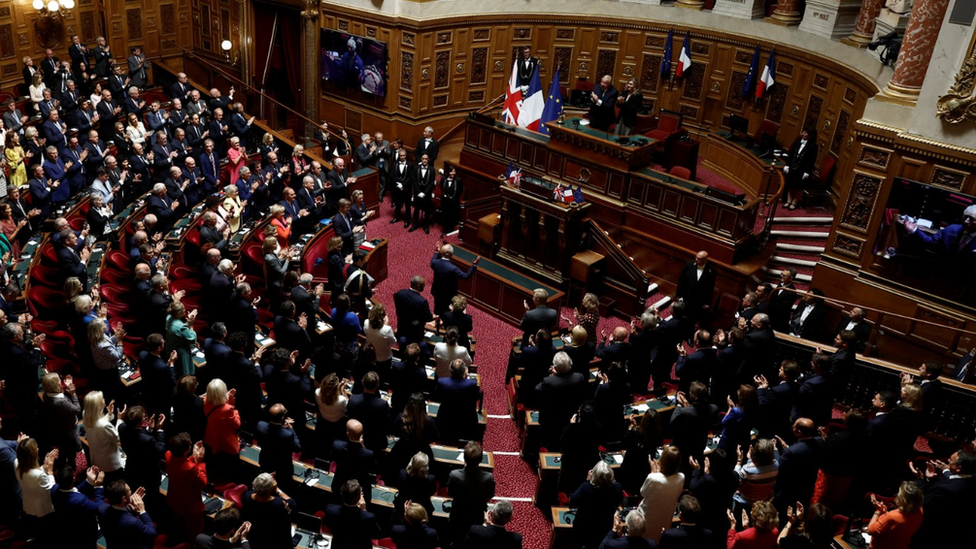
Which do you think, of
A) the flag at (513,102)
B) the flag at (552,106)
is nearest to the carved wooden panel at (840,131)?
the flag at (552,106)

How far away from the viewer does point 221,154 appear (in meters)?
13.2

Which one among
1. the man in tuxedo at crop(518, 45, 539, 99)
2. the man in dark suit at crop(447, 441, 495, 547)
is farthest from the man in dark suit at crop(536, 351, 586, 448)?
the man in tuxedo at crop(518, 45, 539, 99)

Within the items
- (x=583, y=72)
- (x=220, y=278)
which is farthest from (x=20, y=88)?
(x=583, y=72)

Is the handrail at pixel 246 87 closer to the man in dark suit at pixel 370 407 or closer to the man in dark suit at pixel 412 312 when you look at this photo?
the man in dark suit at pixel 412 312

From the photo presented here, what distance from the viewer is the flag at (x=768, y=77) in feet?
46.9

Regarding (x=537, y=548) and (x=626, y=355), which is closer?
(x=537, y=548)

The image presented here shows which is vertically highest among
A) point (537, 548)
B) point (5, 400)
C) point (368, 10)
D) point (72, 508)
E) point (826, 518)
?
point (368, 10)

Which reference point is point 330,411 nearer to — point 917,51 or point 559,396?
point 559,396

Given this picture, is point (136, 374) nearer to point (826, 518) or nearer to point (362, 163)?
point (826, 518)

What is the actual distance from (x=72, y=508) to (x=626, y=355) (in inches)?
192

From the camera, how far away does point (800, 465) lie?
5.96m

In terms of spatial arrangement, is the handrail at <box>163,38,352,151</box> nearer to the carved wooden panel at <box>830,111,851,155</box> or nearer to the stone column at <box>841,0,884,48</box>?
the carved wooden panel at <box>830,111,851,155</box>

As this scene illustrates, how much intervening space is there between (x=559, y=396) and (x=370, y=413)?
66.9 inches

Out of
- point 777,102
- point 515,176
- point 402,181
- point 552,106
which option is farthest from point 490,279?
point 777,102
